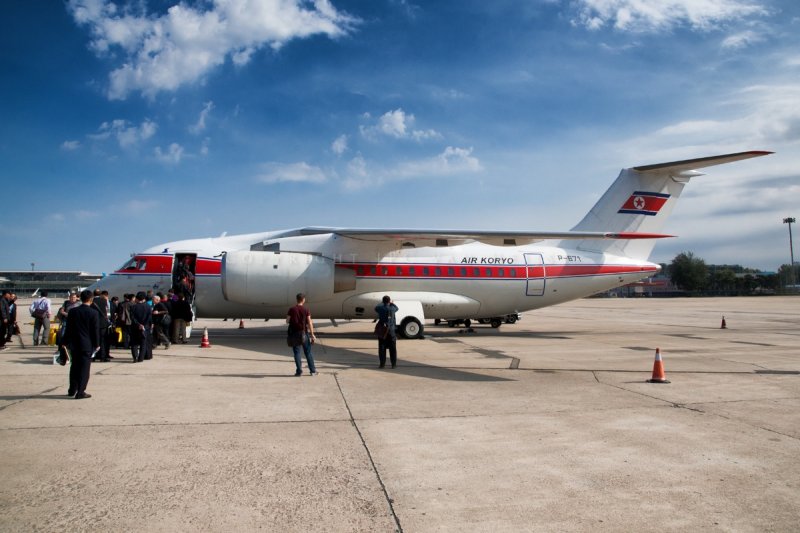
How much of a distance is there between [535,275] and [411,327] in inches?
195

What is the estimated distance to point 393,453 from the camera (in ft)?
18.0

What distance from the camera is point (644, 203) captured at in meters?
19.2

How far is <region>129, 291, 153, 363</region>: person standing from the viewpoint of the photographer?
11539 mm

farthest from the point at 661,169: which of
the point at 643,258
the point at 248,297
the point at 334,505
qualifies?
the point at 334,505

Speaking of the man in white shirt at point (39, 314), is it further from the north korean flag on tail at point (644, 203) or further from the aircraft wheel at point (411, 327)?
the north korean flag on tail at point (644, 203)

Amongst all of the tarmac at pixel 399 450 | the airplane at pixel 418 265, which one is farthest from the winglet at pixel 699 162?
the tarmac at pixel 399 450

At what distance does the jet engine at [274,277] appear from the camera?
1569 cm

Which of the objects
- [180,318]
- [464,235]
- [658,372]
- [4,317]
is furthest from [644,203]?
[4,317]

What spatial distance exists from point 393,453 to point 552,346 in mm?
11299

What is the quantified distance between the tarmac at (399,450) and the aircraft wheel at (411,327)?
19.7 feet

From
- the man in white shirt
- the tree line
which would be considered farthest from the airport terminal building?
the tree line

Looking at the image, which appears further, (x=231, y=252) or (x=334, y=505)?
(x=231, y=252)

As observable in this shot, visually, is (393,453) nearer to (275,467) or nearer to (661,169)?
(275,467)

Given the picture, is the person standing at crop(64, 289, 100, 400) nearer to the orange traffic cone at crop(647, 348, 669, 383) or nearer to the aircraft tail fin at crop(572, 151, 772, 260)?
the orange traffic cone at crop(647, 348, 669, 383)
